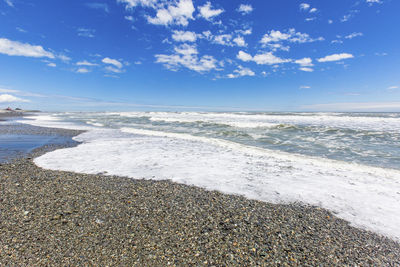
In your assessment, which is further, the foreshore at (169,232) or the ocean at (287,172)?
the ocean at (287,172)

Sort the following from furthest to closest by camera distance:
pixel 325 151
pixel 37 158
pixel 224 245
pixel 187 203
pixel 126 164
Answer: pixel 325 151 → pixel 37 158 → pixel 126 164 → pixel 187 203 → pixel 224 245

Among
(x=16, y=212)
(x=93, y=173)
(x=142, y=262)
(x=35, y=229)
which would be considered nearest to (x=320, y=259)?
(x=142, y=262)

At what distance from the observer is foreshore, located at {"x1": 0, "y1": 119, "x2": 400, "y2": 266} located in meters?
2.75

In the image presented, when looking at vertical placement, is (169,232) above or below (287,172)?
above

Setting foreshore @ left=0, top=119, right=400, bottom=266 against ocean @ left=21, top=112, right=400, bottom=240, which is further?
ocean @ left=21, top=112, right=400, bottom=240

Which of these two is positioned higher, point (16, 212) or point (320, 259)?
point (16, 212)

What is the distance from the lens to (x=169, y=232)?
329 centimetres

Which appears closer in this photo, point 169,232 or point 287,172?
point 169,232

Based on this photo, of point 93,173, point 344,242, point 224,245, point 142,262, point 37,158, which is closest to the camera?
point 142,262

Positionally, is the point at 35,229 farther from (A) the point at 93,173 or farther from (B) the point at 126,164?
(B) the point at 126,164

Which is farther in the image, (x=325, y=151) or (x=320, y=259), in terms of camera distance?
(x=325, y=151)

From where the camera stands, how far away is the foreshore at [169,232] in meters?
2.75

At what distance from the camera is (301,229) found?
11.5ft

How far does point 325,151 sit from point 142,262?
1128 centimetres
